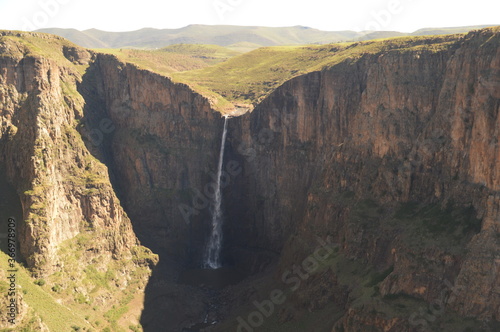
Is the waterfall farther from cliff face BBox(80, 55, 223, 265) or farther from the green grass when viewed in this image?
the green grass

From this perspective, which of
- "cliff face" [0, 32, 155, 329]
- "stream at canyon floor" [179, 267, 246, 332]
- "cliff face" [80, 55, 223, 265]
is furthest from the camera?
"cliff face" [80, 55, 223, 265]

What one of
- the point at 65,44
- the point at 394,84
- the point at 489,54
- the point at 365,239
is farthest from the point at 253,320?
the point at 65,44

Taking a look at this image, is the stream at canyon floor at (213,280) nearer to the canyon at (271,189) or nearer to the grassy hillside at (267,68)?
the canyon at (271,189)

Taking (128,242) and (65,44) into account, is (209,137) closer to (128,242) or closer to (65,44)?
(128,242)

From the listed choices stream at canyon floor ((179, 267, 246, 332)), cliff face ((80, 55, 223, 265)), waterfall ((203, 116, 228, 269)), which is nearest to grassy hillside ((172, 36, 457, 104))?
cliff face ((80, 55, 223, 265))

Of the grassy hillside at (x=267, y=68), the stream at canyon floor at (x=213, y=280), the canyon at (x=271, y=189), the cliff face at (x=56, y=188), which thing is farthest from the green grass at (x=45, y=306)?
the grassy hillside at (x=267, y=68)

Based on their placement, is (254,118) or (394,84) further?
(254,118)
